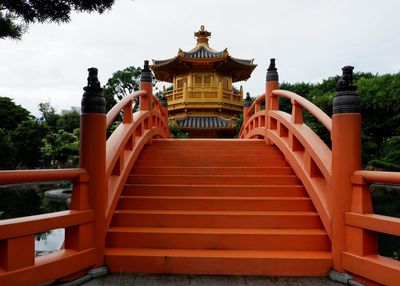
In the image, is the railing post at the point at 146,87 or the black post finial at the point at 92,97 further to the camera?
the railing post at the point at 146,87

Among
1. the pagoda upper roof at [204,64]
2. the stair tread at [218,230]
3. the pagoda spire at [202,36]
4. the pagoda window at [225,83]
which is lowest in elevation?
the stair tread at [218,230]

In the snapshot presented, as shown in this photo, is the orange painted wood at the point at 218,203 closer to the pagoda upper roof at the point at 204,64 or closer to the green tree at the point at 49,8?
the green tree at the point at 49,8

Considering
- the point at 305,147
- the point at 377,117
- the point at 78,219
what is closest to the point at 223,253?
the point at 78,219

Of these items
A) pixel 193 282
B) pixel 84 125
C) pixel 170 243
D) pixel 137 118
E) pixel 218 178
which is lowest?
pixel 193 282

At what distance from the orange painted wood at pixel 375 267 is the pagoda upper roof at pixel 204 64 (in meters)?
20.1

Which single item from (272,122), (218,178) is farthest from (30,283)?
(272,122)

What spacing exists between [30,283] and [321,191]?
325 centimetres

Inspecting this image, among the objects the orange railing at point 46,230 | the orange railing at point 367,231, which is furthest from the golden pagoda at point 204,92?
the orange railing at point 46,230

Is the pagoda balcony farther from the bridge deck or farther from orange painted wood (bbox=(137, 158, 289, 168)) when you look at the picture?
the bridge deck

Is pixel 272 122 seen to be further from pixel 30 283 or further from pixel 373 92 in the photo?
pixel 373 92

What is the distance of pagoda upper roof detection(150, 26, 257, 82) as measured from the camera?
73.6ft

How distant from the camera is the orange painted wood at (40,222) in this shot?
259cm

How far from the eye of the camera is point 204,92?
22.6m

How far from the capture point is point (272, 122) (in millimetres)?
6656
